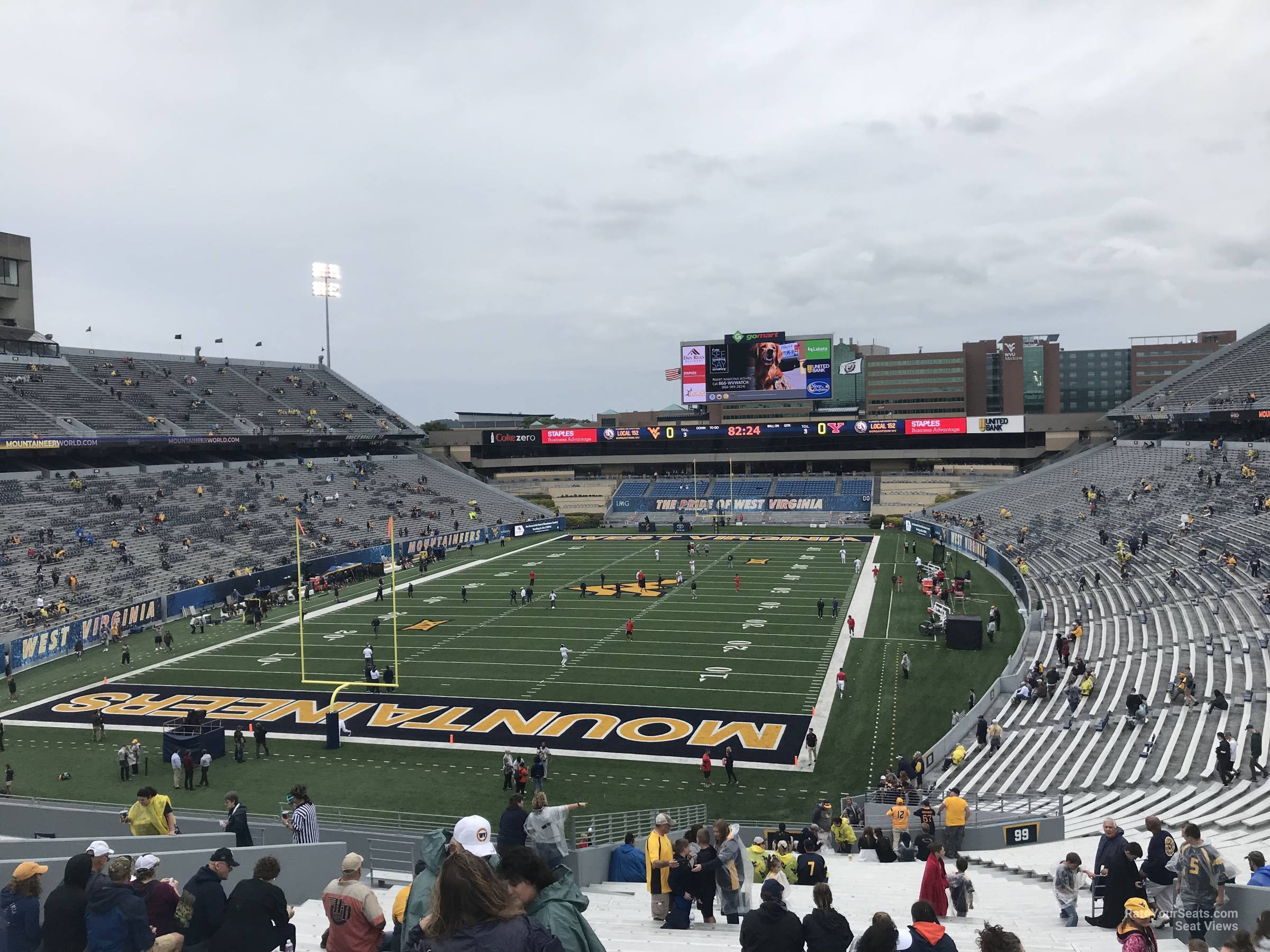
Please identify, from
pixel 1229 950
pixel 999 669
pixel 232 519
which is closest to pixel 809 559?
pixel 999 669

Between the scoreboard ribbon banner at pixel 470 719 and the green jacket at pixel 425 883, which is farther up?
the green jacket at pixel 425 883

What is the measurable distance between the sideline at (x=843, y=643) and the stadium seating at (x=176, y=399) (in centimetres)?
4094

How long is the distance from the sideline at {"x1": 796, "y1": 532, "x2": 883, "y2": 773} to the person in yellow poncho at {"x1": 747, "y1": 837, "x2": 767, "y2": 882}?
10.2m

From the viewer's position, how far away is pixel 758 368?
243ft

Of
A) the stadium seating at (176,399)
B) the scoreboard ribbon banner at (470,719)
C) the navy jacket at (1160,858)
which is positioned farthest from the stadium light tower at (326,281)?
the navy jacket at (1160,858)

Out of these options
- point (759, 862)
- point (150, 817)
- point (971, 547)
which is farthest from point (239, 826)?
point (971, 547)

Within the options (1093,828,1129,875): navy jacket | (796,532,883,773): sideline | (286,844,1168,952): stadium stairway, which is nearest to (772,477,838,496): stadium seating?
(796,532,883,773): sideline

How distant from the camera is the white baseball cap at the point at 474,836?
4.00m

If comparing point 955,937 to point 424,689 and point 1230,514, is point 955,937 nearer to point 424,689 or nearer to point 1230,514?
point 424,689

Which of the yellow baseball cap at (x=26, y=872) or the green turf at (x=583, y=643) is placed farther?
the green turf at (x=583, y=643)

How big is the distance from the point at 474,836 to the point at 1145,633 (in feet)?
84.8

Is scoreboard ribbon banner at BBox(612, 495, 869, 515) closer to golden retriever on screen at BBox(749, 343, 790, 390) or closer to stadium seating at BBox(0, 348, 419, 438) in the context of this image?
golden retriever on screen at BBox(749, 343, 790, 390)

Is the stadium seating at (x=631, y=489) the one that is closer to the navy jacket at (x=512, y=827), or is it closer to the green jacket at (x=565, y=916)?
the navy jacket at (x=512, y=827)

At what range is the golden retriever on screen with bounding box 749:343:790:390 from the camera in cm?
7369
